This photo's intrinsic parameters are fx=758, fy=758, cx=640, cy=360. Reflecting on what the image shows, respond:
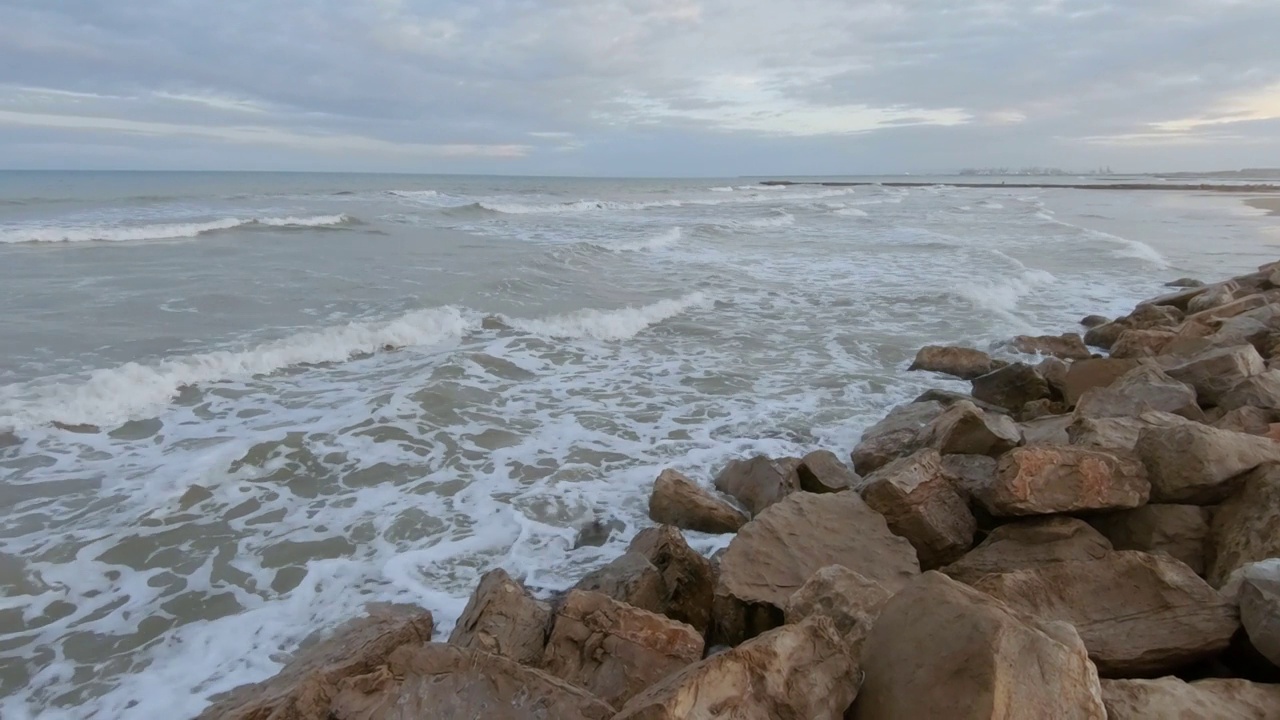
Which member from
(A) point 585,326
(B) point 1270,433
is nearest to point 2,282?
(A) point 585,326

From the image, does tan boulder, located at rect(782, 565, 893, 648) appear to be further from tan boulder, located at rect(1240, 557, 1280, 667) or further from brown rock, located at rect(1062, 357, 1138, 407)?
brown rock, located at rect(1062, 357, 1138, 407)

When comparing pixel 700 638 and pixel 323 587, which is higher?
pixel 700 638

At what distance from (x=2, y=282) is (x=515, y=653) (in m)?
15.6

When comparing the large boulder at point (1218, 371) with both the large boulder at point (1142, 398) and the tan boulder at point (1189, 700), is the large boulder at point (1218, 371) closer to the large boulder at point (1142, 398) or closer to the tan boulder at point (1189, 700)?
the large boulder at point (1142, 398)

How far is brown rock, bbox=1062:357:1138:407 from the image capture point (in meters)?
7.45

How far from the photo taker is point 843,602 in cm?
319

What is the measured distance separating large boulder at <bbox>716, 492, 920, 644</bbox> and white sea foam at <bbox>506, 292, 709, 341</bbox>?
696 centimetres

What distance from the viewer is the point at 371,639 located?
11.9ft

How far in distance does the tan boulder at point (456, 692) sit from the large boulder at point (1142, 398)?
4.79 metres

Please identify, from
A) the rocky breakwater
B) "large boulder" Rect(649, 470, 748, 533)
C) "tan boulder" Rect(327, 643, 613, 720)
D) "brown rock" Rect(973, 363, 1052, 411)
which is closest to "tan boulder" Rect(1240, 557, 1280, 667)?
the rocky breakwater

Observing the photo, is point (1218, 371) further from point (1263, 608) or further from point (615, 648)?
point (615, 648)

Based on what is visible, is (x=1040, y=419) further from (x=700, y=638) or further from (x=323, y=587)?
(x=323, y=587)

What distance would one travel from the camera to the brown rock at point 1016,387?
25.5ft

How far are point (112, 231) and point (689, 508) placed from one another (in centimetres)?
2300
